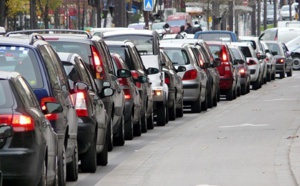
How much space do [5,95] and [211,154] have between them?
6.65 m

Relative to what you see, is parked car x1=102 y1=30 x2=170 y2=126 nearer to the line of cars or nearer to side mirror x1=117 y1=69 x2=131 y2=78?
the line of cars

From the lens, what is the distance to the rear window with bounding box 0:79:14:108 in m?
10.4

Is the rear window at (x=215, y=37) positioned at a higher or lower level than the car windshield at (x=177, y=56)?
lower

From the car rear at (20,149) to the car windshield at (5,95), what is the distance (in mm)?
52

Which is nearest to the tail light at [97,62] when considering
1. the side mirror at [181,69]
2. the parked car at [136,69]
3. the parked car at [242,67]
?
the parked car at [136,69]

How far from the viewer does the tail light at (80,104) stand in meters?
14.1

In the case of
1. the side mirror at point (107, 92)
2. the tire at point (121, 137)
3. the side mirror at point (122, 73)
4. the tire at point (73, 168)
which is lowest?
the tire at point (121, 137)

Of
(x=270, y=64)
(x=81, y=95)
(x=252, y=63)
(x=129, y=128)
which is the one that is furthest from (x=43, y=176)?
(x=270, y=64)

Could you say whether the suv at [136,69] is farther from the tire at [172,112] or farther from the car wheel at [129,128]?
the tire at [172,112]

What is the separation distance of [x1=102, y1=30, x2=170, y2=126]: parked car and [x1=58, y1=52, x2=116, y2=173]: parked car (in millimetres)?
7891

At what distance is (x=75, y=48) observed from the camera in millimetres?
16922

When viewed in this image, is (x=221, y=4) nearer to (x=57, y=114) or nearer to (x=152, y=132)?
(x=152, y=132)

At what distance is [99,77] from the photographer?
16922 mm

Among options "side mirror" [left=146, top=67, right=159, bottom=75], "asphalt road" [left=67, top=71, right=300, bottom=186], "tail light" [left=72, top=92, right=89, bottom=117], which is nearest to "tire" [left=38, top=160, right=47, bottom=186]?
"asphalt road" [left=67, top=71, right=300, bottom=186]
